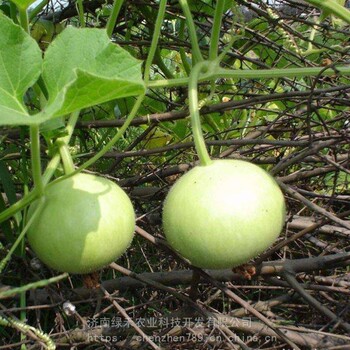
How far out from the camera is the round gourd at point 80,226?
707 millimetres

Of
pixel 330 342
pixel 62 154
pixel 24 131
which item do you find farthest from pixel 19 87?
pixel 330 342

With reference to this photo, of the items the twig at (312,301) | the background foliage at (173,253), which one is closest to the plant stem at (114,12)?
the background foliage at (173,253)

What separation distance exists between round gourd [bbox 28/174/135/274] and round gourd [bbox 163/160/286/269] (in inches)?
2.9

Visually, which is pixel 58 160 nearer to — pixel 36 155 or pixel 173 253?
pixel 36 155

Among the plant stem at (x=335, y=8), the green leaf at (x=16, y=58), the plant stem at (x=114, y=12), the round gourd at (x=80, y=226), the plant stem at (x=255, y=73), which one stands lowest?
the round gourd at (x=80, y=226)

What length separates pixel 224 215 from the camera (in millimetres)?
687

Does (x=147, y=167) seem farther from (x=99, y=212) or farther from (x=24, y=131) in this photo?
(x=99, y=212)

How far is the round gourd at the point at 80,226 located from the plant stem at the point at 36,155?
4cm

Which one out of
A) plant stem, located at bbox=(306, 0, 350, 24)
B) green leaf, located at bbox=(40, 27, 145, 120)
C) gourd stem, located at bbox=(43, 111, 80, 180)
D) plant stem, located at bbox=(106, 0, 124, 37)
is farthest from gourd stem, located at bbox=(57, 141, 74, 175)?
plant stem, located at bbox=(306, 0, 350, 24)

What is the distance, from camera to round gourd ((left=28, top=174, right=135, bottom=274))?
0.71m

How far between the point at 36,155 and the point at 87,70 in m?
0.12

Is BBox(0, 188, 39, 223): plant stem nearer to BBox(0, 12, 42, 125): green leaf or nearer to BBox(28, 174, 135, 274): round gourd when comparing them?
BBox(28, 174, 135, 274): round gourd

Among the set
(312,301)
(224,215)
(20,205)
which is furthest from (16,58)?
(312,301)

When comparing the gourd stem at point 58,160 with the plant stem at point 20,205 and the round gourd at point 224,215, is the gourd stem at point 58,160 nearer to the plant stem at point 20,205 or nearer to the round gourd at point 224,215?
the plant stem at point 20,205
